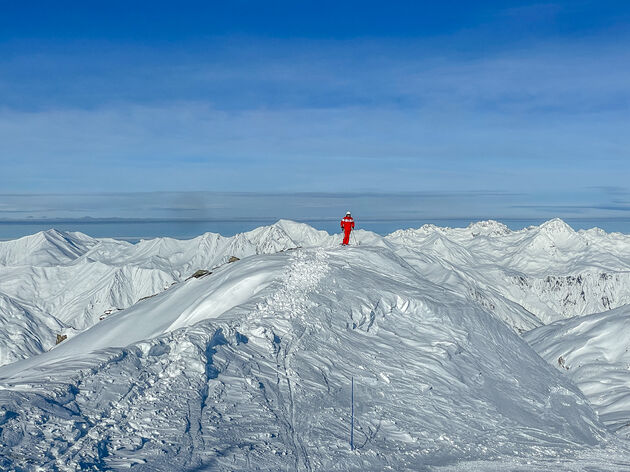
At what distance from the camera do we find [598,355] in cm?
8275

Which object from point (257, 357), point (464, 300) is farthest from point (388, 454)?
point (464, 300)

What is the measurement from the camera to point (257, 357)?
752 inches

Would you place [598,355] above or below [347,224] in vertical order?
below

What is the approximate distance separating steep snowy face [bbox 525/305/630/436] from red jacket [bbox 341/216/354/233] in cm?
2313

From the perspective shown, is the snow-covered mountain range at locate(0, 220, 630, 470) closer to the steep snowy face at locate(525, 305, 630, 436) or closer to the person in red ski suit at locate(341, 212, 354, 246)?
the person in red ski suit at locate(341, 212, 354, 246)

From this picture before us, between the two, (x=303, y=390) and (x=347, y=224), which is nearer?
(x=303, y=390)

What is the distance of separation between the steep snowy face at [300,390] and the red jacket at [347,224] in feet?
27.0

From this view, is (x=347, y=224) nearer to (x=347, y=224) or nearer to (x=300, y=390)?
(x=347, y=224)

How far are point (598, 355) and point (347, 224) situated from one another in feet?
198

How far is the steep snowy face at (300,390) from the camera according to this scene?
12.7m

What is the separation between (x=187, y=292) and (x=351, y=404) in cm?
1991

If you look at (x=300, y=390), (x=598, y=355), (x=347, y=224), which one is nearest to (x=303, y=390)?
(x=300, y=390)

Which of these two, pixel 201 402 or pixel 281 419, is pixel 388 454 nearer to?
pixel 281 419

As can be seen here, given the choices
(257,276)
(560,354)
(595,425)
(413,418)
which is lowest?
Result: (560,354)
